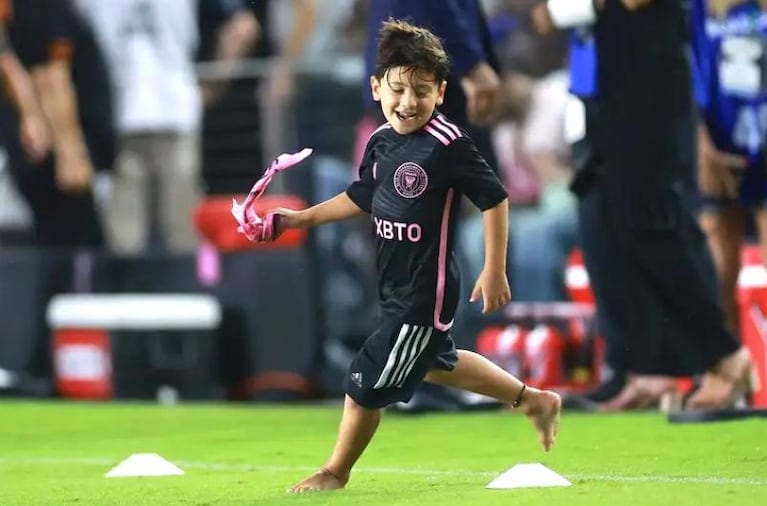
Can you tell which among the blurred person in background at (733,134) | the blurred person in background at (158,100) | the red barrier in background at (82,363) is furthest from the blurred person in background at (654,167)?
the blurred person in background at (158,100)

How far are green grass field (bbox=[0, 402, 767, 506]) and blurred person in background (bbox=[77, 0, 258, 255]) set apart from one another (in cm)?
406

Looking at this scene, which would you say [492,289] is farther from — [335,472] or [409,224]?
[335,472]

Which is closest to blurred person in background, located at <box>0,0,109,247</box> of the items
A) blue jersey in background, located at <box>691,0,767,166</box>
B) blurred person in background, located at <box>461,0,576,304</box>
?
blurred person in background, located at <box>461,0,576,304</box>

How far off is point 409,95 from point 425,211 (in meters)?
0.33

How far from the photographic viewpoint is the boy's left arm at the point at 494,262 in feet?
17.2

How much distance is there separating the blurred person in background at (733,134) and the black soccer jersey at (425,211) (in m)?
3.63

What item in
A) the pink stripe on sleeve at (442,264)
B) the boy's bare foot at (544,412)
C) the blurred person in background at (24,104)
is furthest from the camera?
the blurred person in background at (24,104)

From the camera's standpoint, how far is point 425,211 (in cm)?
539

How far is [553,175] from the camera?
11109 mm

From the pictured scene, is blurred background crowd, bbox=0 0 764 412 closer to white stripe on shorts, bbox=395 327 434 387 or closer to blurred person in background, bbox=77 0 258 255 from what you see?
blurred person in background, bbox=77 0 258 255

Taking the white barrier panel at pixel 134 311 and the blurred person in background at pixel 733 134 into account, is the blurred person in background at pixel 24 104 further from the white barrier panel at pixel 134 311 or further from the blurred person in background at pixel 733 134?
the blurred person in background at pixel 733 134

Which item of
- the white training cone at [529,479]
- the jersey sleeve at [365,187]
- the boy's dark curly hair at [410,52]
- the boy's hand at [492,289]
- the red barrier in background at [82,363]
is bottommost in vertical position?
the red barrier in background at [82,363]

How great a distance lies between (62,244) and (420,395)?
16.6ft

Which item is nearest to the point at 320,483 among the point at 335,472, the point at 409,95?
the point at 335,472
